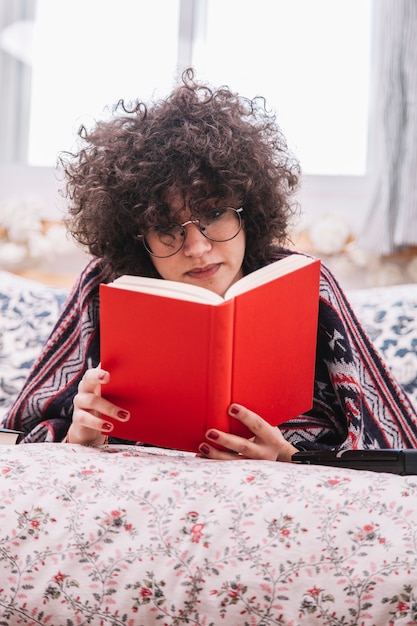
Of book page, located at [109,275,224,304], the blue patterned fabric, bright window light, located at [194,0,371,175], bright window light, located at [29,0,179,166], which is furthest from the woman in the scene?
bright window light, located at [29,0,179,166]

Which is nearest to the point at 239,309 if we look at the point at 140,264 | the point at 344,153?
the point at 140,264

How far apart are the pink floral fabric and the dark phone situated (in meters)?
0.08

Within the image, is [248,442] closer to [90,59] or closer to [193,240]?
[193,240]

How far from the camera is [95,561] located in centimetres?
88

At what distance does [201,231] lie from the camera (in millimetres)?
1265

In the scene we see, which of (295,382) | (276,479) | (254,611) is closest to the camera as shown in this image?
(254,611)

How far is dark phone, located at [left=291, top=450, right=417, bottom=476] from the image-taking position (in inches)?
40.4

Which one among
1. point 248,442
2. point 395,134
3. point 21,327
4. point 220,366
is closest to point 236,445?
point 248,442

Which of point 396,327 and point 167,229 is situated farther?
point 396,327

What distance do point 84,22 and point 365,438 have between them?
7.51ft

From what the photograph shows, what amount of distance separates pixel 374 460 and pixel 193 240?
0.44m

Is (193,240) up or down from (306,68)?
down

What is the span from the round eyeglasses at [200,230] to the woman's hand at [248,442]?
12.9 inches

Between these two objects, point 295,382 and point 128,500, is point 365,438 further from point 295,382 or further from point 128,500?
point 128,500
